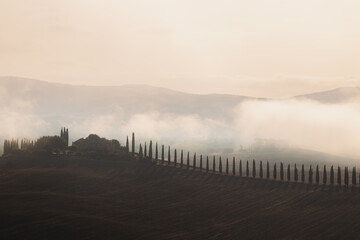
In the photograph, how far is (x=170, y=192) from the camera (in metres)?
115

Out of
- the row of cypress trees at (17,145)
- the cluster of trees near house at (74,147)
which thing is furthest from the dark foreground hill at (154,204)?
the row of cypress trees at (17,145)

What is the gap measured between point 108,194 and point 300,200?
1849 inches

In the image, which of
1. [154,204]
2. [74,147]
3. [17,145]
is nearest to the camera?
[154,204]

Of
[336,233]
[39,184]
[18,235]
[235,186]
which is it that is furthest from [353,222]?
[39,184]

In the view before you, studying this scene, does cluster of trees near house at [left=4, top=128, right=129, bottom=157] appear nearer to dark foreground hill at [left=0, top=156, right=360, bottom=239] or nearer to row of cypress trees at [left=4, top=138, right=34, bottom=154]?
row of cypress trees at [left=4, top=138, right=34, bottom=154]

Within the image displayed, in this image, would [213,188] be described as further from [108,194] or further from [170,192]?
[108,194]

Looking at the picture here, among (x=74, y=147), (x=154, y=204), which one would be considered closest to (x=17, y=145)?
(x=74, y=147)

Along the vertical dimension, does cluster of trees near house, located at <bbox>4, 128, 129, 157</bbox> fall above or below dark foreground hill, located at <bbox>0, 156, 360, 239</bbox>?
above

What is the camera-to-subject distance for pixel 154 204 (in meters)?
104

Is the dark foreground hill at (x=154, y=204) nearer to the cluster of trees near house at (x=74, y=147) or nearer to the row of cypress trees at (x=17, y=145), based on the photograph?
the cluster of trees near house at (x=74, y=147)

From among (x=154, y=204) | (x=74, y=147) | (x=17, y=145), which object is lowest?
(x=154, y=204)

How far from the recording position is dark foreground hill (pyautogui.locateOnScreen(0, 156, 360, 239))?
278 ft

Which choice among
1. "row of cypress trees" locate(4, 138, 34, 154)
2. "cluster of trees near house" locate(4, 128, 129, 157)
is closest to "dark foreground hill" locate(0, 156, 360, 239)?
"cluster of trees near house" locate(4, 128, 129, 157)

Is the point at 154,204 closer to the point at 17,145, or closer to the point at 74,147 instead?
the point at 74,147
